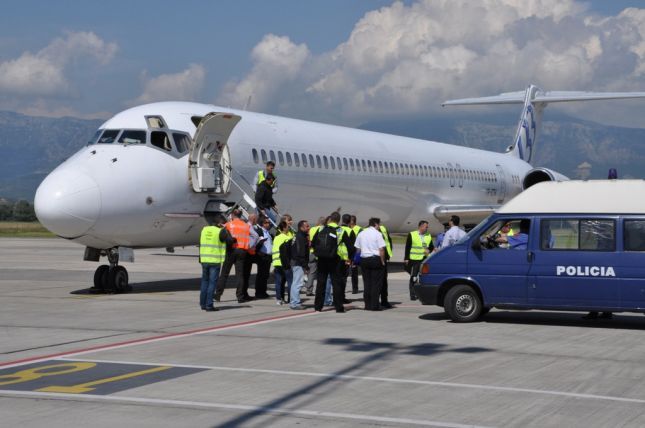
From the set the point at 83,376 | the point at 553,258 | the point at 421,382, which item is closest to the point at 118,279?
the point at 553,258

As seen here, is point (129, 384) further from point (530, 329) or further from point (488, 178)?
point (488, 178)

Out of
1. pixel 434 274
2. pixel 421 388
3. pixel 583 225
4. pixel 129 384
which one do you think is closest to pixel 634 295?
pixel 583 225

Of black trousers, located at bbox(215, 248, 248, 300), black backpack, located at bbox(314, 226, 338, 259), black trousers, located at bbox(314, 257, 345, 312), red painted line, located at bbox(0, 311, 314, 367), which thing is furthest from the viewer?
black trousers, located at bbox(215, 248, 248, 300)

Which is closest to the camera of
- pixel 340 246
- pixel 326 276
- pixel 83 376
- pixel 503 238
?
pixel 83 376

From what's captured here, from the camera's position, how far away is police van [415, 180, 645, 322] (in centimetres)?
1476

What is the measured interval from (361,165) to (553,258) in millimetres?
13627

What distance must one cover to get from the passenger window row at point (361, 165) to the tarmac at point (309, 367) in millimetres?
6060

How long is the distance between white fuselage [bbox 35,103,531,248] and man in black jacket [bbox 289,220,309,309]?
3.24 m

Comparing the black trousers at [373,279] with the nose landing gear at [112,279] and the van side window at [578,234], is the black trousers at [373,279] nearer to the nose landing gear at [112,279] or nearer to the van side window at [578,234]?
the van side window at [578,234]

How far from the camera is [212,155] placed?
2119cm

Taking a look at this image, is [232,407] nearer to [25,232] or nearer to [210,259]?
[210,259]

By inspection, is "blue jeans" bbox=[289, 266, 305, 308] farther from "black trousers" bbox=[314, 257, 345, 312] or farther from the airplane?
the airplane

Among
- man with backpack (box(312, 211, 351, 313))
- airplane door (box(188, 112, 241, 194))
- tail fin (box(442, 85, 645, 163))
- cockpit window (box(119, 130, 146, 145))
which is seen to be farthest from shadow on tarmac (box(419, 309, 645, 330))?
tail fin (box(442, 85, 645, 163))

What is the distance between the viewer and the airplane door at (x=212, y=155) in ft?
67.4
